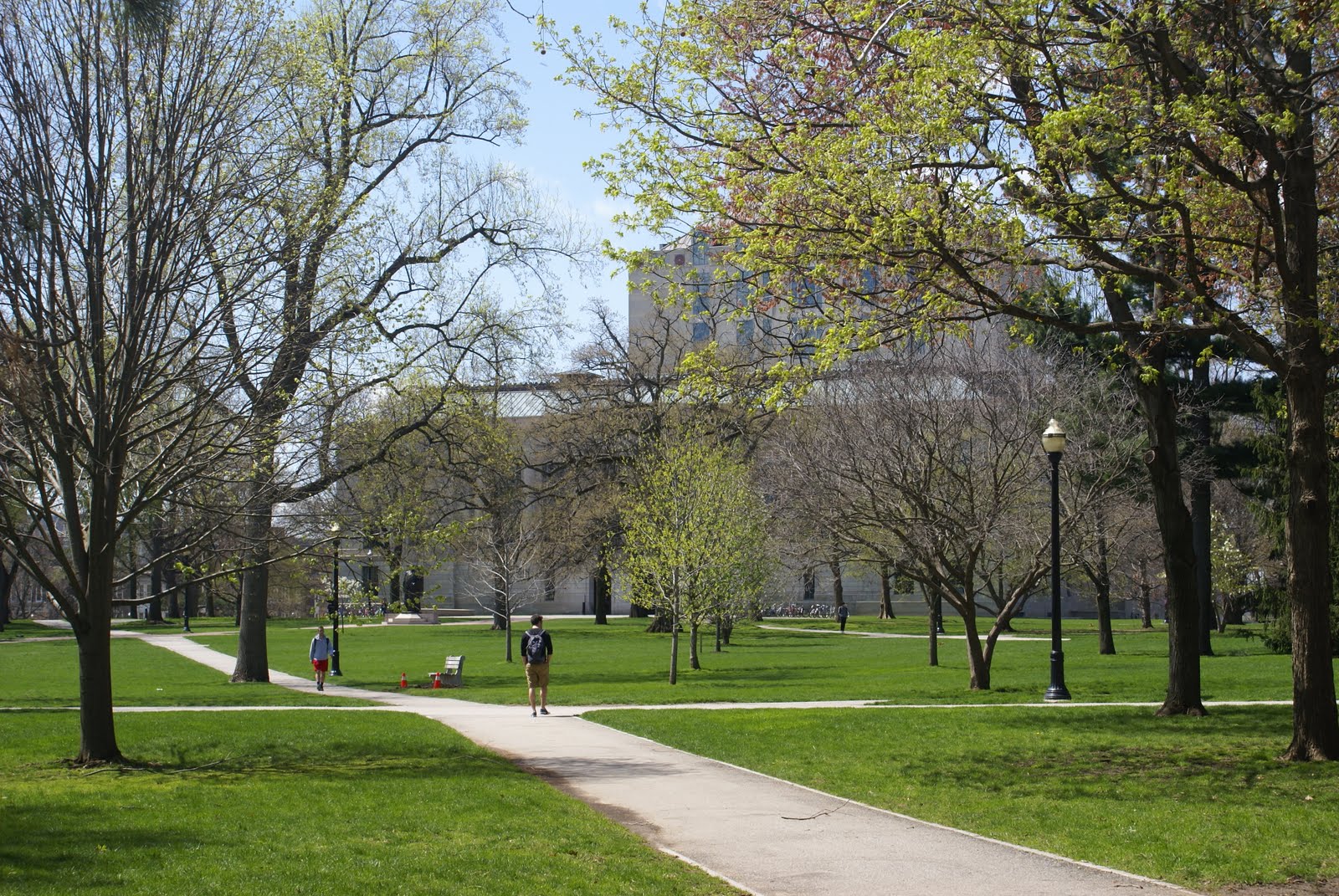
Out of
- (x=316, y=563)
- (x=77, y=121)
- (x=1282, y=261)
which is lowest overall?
(x=316, y=563)

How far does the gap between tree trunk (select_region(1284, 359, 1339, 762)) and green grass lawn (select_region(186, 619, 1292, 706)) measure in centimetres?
817

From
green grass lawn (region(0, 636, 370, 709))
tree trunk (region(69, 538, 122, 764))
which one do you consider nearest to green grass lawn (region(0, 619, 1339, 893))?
green grass lawn (region(0, 636, 370, 709))

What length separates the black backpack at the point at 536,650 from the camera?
1992 centimetres

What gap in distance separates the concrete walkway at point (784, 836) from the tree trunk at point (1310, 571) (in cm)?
452

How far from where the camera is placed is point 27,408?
12578 millimetres

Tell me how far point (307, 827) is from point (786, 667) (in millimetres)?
25239

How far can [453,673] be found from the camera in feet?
95.7

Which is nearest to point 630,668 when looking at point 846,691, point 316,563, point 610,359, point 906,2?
point 846,691

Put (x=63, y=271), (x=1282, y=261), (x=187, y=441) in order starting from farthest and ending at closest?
(x=187, y=441) → (x=63, y=271) → (x=1282, y=261)

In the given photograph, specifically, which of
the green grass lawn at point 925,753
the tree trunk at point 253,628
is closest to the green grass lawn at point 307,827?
the green grass lawn at point 925,753

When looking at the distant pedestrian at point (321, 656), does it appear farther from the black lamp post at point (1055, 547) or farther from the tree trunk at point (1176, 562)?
the tree trunk at point (1176, 562)

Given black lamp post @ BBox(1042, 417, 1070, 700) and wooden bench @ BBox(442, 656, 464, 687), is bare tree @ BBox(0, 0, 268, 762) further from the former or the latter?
wooden bench @ BBox(442, 656, 464, 687)

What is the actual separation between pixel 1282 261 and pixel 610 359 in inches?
1601

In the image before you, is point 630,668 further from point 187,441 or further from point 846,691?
point 187,441
